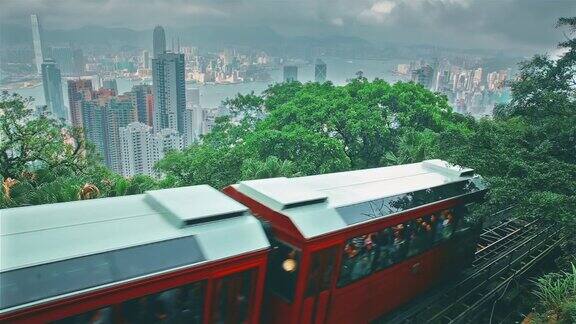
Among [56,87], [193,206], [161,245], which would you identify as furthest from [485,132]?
[56,87]

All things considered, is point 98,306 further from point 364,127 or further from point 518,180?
point 364,127

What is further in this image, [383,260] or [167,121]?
[167,121]

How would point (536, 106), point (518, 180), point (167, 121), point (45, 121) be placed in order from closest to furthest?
point (518, 180) < point (536, 106) < point (45, 121) < point (167, 121)

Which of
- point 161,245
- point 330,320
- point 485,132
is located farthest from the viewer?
point 485,132

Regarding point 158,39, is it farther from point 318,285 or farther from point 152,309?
point 152,309

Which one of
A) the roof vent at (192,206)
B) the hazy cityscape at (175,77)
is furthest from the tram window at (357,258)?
the hazy cityscape at (175,77)

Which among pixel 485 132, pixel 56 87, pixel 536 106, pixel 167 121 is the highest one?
pixel 536 106

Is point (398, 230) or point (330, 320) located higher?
point (398, 230)

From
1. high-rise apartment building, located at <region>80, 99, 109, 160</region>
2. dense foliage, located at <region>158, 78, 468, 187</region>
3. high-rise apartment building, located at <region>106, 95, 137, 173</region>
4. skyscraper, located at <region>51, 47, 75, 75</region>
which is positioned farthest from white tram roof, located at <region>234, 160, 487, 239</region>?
skyscraper, located at <region>51, 47, 75, 75</region>

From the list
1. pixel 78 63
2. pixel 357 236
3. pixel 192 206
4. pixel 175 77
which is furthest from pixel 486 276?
pixel 78 63
